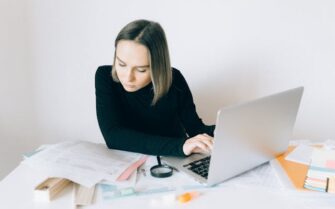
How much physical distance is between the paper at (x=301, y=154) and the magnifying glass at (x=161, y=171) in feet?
1.42

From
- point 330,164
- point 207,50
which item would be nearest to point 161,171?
point 330,164

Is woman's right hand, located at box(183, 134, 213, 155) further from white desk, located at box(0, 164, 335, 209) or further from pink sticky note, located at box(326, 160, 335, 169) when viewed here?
pink sticky note, located at box(326, 160, 335, 169)

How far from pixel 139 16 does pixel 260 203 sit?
4.17 ft

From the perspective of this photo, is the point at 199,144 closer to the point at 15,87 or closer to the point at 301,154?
the point at 301,154

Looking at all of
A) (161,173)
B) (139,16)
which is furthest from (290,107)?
(139,16)

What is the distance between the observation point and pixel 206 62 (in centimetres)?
203

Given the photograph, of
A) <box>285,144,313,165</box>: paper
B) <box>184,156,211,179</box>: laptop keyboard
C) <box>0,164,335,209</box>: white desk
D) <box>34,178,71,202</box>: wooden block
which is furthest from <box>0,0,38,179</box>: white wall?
<box>285,144,313,165</box>: paper

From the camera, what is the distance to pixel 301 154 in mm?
1337

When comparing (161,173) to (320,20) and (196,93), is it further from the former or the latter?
(320,20)

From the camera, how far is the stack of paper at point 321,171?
1089 mm

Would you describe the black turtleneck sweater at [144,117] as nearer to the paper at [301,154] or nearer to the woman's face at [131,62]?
the woman's face at [131,62]

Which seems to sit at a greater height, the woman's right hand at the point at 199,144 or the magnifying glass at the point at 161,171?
the woman's right hand at the point at 199,144

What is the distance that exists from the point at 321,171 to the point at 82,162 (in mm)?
760

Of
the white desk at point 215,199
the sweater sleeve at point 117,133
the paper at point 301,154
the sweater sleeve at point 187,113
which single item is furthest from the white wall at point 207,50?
the white desk at point 215,199
